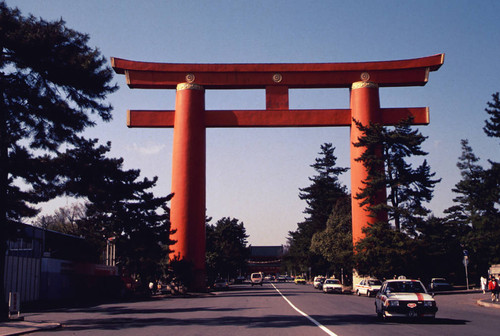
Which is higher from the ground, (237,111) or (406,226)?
(237,111)

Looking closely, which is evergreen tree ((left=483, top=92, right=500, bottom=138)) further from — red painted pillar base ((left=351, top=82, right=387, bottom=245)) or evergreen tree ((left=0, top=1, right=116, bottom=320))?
evergreen tree ((left=0, top=1, right=116, bottom=320))

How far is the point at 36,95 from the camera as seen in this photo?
770 inches

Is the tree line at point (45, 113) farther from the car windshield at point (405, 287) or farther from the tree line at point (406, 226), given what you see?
the tree line at point (406, 226)

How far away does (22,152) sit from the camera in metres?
19.3

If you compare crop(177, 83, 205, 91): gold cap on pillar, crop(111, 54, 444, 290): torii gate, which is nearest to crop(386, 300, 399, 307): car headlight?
crop(111, 54, 444, 290): torii gate

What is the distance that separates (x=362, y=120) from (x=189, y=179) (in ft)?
53.2

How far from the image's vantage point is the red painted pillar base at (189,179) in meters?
46.6

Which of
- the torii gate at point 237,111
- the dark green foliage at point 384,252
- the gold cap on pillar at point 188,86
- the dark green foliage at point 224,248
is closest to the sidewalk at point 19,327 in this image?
the torii gate at point 237,111

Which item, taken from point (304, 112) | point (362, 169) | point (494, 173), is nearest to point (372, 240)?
point (362, 169)

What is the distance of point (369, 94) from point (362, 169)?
265 inches

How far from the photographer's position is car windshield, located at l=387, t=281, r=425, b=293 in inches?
703

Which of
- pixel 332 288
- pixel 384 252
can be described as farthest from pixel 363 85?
pixel 332 288

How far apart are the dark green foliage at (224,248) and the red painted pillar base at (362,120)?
1093 inches

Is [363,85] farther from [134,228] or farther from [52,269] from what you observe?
[52,269]
